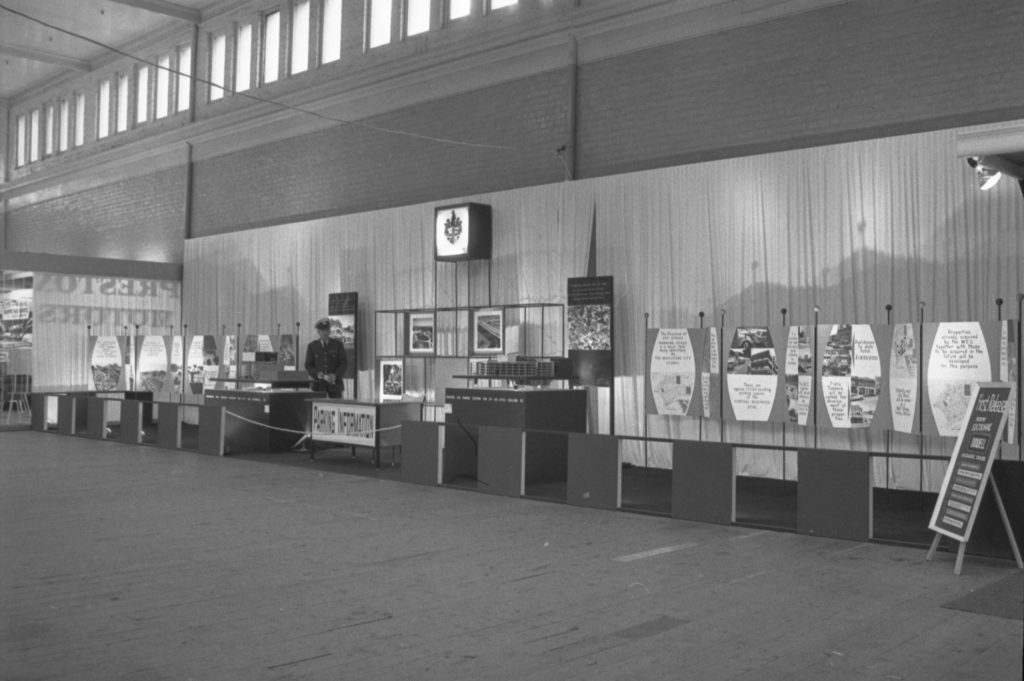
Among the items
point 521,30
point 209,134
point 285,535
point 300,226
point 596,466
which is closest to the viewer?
point 285,535

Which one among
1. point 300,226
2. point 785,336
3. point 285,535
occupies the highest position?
point 300,226

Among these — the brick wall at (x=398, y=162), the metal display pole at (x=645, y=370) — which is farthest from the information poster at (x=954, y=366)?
the brick wall at (x=398, y=162)

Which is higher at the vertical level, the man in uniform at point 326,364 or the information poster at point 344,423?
the man in uniform at point 326,364

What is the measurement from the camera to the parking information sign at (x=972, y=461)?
718 cm

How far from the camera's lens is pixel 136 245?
82.8ft

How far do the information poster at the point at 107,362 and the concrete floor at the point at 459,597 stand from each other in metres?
11.2

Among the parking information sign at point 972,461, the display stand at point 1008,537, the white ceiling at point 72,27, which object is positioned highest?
the white ceiling at point 72,27

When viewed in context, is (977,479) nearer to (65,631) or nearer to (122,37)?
(65,631)

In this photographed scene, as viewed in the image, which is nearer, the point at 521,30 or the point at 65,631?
the point at 65,631

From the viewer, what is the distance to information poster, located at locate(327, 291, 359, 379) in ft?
58.9

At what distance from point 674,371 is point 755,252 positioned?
1.91 metres

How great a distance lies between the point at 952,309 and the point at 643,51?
5936 millimetres

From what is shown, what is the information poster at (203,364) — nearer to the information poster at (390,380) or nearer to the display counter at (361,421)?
the information poster at (390,380)

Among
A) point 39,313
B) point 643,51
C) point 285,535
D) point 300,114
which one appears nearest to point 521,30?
point 643,51
